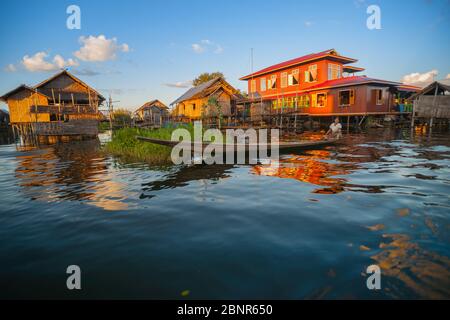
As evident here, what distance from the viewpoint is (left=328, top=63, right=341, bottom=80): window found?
2675cm

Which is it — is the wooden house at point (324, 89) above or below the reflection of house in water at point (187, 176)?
above

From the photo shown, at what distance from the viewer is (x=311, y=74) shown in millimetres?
27641

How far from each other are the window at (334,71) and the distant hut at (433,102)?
25.0 ft

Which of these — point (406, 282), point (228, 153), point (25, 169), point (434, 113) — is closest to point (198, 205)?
point (406, 282)

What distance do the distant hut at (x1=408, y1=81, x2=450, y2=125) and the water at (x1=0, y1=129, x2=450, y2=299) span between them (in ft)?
59.3

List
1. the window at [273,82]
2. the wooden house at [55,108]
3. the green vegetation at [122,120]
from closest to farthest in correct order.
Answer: the wooden house at [55,108] < the green vegetation at [122,120] < the window at [273,82]

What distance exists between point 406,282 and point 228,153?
8.80m

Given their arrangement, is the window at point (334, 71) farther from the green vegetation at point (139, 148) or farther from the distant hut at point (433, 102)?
the green vegetation at point (139, 148)

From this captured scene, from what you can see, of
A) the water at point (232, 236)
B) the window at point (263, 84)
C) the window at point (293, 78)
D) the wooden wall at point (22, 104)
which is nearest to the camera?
the water at point (232, 236)

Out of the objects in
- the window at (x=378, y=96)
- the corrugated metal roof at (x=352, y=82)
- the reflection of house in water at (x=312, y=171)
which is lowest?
the reflection of house in water at (x=312, y=171)

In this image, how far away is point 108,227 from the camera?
4676 millimetres

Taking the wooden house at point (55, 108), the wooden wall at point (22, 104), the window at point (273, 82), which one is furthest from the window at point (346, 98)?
the wooden wall at point (22, 104)

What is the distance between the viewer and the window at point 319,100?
25.7m
